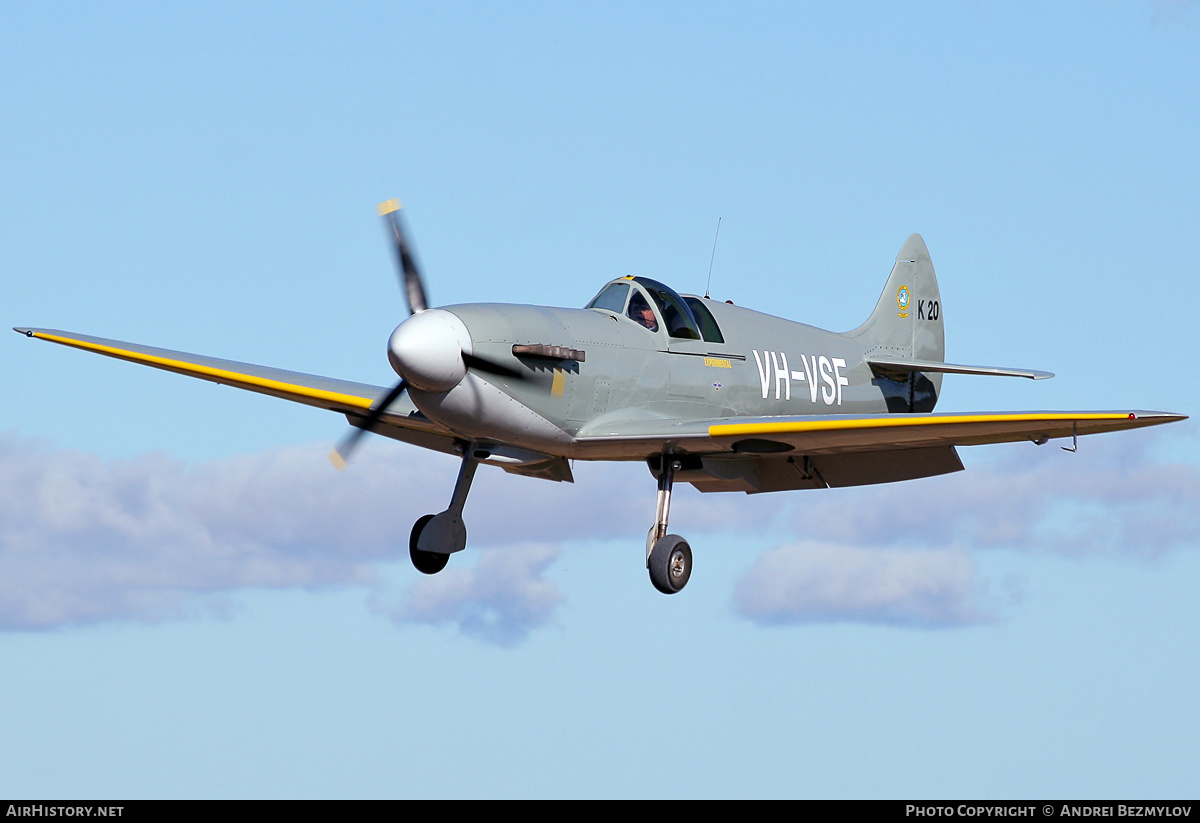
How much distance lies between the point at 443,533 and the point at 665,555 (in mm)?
2702

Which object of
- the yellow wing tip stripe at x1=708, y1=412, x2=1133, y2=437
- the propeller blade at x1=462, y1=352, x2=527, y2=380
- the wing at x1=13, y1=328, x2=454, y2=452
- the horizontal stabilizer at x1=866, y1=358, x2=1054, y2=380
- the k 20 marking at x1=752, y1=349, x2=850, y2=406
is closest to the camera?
the yellow wing tip stripe at x1=708, y1=412, x2=1133, y2=437

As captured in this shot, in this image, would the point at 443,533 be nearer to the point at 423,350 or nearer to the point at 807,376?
the point at 423,350

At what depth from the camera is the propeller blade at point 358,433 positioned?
50.8 feet

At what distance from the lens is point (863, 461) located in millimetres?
17469

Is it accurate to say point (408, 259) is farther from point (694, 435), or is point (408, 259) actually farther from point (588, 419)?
point (694, 435)

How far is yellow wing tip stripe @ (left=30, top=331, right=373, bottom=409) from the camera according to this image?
1712 cm

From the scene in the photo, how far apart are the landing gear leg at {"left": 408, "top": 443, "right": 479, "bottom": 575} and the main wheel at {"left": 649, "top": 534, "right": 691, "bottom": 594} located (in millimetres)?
2417

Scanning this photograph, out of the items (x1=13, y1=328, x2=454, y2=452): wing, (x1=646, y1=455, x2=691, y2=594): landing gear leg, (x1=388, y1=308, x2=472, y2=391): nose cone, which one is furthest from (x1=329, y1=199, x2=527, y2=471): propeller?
(x1=646, y1=455, x2=691, y2=594): landing gear leg

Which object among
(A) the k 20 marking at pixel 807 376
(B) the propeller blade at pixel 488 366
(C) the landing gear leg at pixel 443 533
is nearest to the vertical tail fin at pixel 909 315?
(A) the k 20 marking at pixel 807 376

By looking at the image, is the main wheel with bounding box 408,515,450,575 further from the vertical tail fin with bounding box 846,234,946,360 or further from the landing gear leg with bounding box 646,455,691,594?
the vertical tail fin with bounding box 846,234,946,360

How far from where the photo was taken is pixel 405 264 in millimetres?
15352

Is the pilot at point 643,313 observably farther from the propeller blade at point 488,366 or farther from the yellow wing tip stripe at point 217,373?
the yellow wing tip stripe at point 217,373
